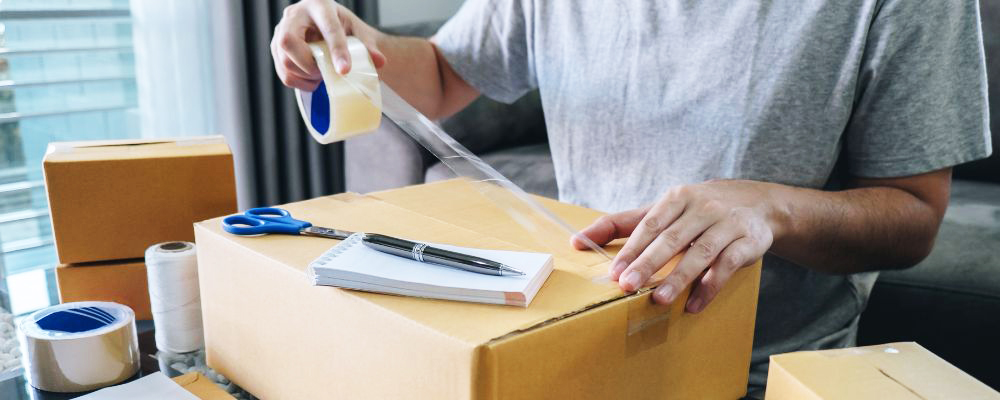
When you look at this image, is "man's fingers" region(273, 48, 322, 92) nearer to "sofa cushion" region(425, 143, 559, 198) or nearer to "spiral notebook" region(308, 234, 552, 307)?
"spiral notebook" region(308, 234, 552, 307)

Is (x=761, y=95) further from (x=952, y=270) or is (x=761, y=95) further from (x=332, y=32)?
(x=952, y=270)

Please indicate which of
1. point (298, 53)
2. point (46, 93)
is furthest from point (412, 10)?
point (298, 53)

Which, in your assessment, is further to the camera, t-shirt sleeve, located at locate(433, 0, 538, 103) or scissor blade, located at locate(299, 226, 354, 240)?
t-shirt sleeve, located at locate(433, 0, 538, 103)

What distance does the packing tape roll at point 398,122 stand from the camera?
708 millimetres

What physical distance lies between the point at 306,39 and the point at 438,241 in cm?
32

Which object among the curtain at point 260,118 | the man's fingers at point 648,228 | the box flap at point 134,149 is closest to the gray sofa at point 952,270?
the curtain at point 260,118

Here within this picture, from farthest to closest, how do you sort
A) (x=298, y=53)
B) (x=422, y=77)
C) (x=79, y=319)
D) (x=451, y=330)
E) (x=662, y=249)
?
(x=422, y=77) → (x=298, y=53) → (x=79, y=319) → (x=662, y=249) → (x=451, y=330)

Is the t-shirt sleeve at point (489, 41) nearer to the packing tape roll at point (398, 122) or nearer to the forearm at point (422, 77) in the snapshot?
the forearm at point (422, 77)

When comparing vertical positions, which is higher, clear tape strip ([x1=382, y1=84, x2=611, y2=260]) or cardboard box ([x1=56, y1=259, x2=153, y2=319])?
clear tape strip ([x1=382, y1=84, x2=611, y2=260])

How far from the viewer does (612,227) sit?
2.24 ft

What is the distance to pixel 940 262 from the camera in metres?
1.52

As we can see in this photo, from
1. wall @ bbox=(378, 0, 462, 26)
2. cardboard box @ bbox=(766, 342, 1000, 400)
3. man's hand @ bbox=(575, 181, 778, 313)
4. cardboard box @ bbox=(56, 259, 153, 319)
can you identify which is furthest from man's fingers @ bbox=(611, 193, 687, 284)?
wall @ bbox=(378, 0, 462, 26)

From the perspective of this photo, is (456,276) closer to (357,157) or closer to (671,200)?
(671,200)

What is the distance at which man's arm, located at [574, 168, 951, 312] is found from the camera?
596mm
